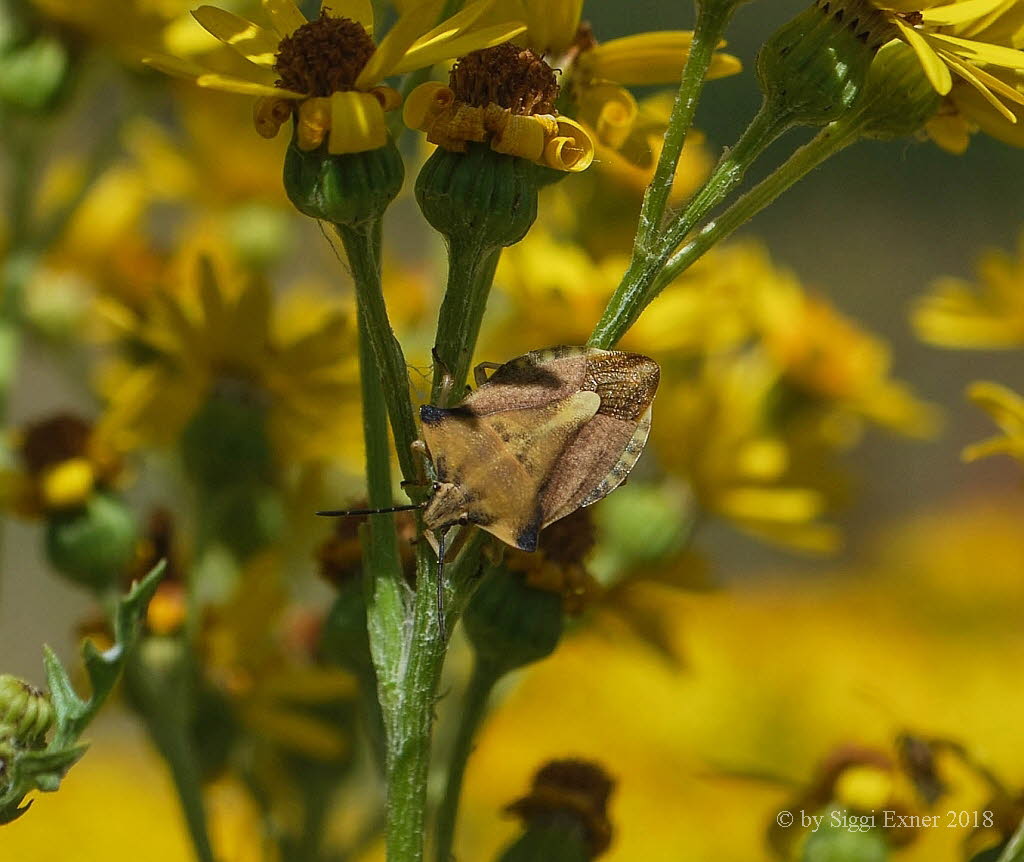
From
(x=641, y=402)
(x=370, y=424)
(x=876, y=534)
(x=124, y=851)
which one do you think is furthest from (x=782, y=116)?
(x=876, y=534)

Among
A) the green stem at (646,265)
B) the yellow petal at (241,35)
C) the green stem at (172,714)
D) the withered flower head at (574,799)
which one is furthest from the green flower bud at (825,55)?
the green stem at (172,714)

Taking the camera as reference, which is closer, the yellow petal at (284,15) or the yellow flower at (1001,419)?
the yellow petal at (284,15)

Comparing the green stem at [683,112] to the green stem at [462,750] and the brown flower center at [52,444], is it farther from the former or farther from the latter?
the brown flower center at [52,444]

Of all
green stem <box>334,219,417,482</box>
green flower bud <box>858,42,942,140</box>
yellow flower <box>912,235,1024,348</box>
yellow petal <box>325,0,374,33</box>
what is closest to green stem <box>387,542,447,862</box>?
green stem <box>334,219,417,482</box>

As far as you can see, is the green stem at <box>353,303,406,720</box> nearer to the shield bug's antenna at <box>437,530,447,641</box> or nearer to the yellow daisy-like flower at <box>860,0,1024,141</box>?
the shield bug's antenna at <box>437,530,447,641</box>

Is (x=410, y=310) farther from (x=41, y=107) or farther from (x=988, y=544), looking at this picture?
(x=988, y=544)
